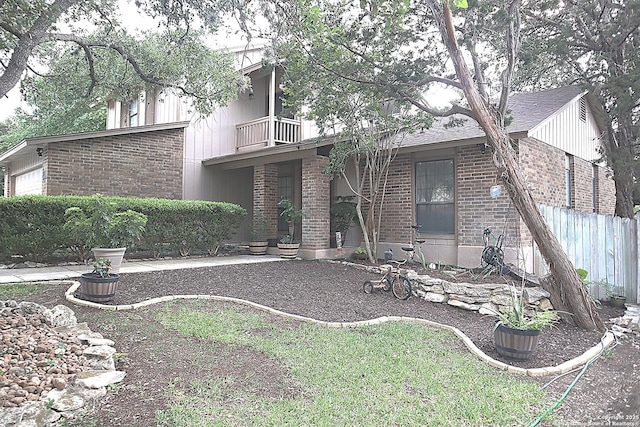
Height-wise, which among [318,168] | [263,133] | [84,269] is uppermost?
[263,133]

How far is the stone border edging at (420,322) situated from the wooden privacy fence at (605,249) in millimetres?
2219

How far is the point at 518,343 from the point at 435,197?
19.1 feet

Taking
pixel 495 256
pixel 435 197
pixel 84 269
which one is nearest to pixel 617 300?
pixel 495 256

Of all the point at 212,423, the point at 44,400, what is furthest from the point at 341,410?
the point at 44,400

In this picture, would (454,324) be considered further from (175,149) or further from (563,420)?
(175,149)

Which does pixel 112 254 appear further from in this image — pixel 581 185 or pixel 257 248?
pixel 581 185

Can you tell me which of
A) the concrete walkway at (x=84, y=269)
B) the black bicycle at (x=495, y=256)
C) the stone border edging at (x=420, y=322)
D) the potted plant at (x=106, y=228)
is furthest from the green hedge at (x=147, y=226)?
the black bicycle at (x=495, y=256)

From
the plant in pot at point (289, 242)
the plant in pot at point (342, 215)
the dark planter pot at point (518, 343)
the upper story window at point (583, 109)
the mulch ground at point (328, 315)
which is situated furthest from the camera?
the upper story window at point (583, 109)

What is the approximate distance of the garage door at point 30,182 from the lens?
1166 centimetres

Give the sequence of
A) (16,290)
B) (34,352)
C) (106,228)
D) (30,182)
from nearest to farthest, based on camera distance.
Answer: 1. (34,352)
2. (16,290)
3. (106,228)
4. (30,182)

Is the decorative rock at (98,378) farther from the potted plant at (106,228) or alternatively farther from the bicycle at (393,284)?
the bicycle at (393,284)

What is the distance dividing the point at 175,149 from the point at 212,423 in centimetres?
1109

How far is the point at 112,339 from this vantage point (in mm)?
4363

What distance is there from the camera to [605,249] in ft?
25.7
